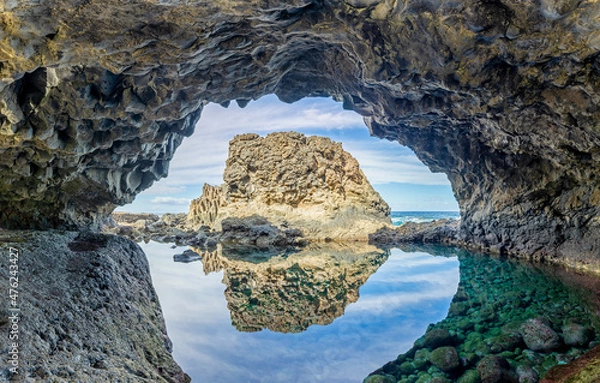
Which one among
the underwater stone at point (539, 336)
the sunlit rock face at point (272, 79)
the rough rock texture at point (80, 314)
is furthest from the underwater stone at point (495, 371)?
the sunlit rock face at point (272, 79)

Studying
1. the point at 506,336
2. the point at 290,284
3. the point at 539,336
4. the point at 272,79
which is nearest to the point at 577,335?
the point at 539,336

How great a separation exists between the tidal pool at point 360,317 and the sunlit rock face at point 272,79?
4.44 m

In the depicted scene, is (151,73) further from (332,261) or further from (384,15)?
(332,261)

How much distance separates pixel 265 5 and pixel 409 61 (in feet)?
13.4

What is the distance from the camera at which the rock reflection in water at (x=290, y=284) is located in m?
9.47

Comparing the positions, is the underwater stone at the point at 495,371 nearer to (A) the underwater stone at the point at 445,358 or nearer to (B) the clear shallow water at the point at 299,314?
(A) the underwater stone at the point at 445,358

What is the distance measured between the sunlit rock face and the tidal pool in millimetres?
4437

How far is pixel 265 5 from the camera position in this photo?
19.2ft

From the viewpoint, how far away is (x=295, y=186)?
3541 centimetres

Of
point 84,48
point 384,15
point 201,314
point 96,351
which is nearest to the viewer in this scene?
point 96,351

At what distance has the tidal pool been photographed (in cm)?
630

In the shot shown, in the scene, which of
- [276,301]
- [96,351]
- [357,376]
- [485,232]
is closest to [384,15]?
[357,376]

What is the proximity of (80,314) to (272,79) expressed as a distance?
340 inches

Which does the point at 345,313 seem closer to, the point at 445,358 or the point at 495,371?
the point at 445,358
